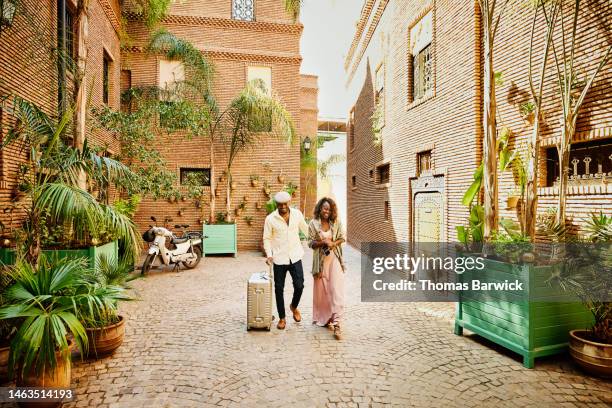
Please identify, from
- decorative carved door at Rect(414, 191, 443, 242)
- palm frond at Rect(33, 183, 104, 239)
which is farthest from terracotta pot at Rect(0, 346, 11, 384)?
decorative carved door at Rect(414, 191, 443, 242)

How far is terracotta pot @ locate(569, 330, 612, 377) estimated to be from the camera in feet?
11.2

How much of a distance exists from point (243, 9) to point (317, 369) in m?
12.9

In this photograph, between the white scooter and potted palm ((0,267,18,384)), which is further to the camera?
the white scooter

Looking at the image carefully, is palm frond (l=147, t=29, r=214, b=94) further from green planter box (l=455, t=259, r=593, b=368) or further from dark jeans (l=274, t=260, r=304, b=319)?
green planter box (l=455, t=259, r=593, b=368)

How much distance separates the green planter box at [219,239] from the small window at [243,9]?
298 inches

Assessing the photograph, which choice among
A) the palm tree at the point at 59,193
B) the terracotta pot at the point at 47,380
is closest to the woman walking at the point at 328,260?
the palm tree at the point at 59,193

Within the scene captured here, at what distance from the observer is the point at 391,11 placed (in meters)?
10.4

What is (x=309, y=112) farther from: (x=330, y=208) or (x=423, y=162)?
(x=330, y=208)

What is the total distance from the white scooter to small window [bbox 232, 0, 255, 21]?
8.26 meters

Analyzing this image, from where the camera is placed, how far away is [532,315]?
3740mm

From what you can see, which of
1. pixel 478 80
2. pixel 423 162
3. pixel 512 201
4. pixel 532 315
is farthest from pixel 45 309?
pixel 423 162

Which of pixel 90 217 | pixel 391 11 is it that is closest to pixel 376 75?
pixel 391 11

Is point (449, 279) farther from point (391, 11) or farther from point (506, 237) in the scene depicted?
point (391, 11)

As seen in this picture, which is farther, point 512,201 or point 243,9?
point 243,9
